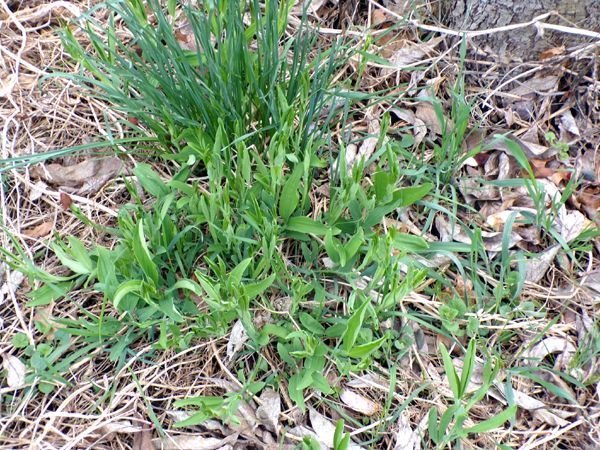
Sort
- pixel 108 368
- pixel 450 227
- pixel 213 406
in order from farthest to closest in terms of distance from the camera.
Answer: pixel 450 227 < pixel 108 368 < pixel 213 406

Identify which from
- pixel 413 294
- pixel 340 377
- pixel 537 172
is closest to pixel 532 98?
pixel 537 172

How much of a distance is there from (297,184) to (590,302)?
0.80 metres

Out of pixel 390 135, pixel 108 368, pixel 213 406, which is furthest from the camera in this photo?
pixel 390 135

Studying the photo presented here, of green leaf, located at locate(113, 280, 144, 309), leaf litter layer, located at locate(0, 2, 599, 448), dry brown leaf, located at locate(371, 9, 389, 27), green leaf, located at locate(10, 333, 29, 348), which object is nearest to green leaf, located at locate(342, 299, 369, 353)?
leaf litter layer, located at locate(0, 2, 599, 448)

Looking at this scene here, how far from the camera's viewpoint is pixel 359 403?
1.35 meters

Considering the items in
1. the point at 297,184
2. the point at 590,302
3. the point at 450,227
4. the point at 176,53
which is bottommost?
the point at 590,302

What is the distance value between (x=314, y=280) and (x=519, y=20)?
97cm

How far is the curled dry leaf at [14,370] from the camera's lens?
1.37 meters

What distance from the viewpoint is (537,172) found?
1.67 m

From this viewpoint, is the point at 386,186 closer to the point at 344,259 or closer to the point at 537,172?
the point at 344,259

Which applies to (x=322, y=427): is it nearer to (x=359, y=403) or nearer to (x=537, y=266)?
(x=359, y=403)

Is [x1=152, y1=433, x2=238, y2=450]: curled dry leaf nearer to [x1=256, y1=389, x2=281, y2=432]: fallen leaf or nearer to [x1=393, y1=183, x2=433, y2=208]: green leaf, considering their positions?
[x1=256, y1=389, x2=281, y2=432]: fallen leaf

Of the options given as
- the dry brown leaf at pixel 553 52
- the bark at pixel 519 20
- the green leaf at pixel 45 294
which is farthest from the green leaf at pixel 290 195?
the dry brown leaf at pixel 553 52

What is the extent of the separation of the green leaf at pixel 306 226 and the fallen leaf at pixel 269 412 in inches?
15.5
